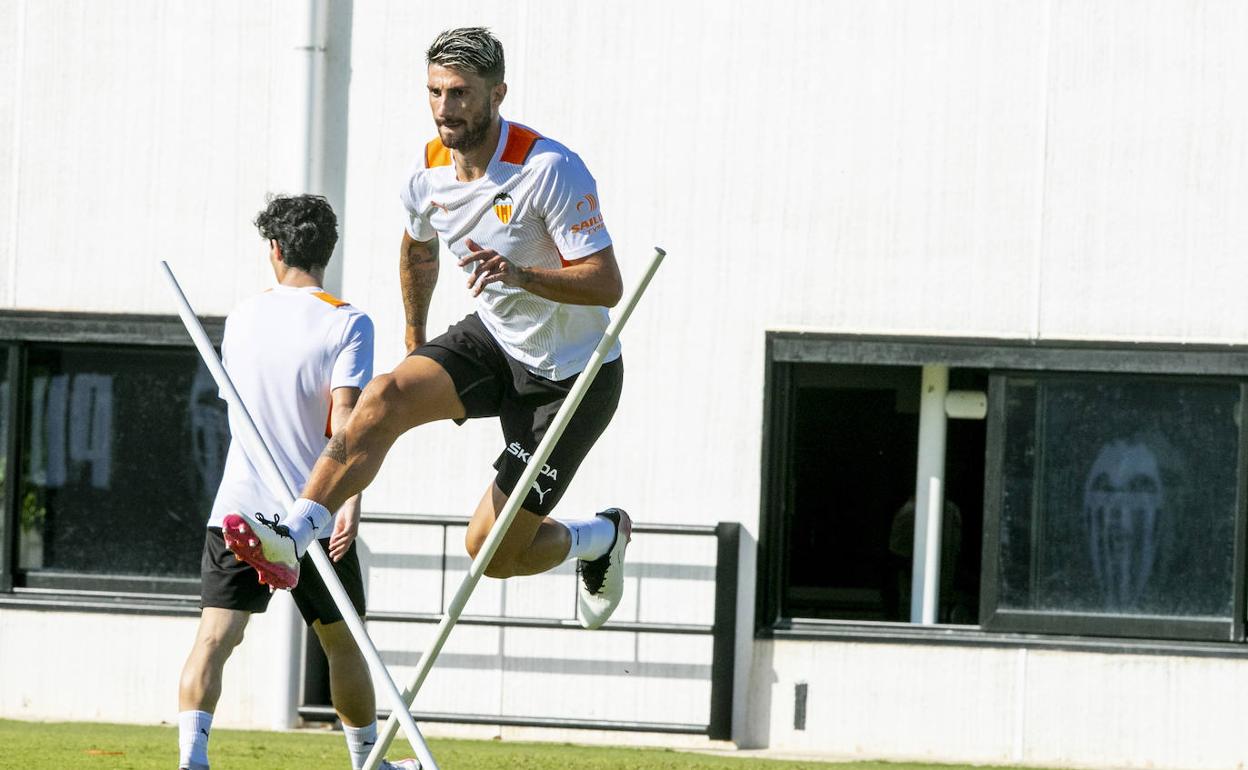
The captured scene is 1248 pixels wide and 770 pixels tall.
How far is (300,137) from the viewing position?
370 inches

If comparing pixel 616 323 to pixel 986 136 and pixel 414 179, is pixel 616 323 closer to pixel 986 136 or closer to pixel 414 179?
pixel 414 179

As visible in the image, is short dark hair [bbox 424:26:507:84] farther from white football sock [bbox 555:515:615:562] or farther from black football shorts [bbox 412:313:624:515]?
white football sock [bbox 555:515:615:562]

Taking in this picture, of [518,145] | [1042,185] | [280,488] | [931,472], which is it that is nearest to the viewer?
[280,488]

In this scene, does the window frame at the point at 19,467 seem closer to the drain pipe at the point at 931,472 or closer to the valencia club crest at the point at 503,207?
the drain pipe at the point at 931,472

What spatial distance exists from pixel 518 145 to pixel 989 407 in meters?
4.37

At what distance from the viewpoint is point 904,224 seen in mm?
9148

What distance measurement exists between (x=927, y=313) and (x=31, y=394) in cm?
482

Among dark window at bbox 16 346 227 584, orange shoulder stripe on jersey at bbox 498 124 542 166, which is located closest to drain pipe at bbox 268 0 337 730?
dark window at bbox 16 346 227 584

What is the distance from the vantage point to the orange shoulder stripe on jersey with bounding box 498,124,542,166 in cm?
546

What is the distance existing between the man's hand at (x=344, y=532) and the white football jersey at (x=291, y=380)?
0.56 ft

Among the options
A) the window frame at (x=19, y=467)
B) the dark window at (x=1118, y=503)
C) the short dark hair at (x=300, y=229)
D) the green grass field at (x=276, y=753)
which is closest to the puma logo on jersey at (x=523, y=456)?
the short dark hair at (x=300, y=229)

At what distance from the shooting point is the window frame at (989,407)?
9000mm

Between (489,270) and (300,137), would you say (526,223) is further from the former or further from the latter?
(300,137)

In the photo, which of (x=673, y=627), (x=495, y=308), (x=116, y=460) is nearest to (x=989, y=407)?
(x=673, y=627)
